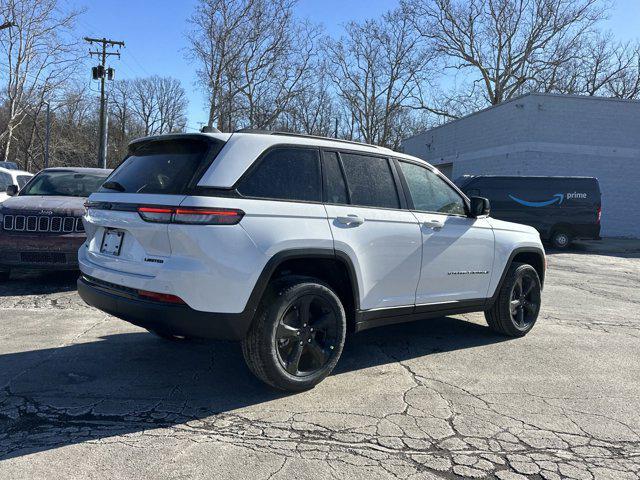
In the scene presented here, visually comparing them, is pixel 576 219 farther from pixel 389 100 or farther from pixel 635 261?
pixel 389 100

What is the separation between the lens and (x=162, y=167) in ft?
12.2

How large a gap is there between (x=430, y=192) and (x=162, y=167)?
2.44 m

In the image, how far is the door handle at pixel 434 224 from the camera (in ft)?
14.9

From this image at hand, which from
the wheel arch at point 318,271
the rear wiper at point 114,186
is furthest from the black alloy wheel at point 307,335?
the rear wiper at point 114,186

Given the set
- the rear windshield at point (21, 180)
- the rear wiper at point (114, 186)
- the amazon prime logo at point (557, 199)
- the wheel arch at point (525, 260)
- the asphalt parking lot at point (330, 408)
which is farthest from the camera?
the amazon prime logo at point (557, 199)

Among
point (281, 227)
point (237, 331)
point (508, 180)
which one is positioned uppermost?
point (508, 180)

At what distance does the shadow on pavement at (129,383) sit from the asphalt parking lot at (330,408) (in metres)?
0.01

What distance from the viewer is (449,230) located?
477 centimetres

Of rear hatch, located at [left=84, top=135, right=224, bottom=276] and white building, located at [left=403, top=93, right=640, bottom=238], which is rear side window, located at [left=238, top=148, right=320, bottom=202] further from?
white building, located at [left=403, top=93, right=640, bottom=238]

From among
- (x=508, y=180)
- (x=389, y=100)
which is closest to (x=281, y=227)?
(x=508, y=180)

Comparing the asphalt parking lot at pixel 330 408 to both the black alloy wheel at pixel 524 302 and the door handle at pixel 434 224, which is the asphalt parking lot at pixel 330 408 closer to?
the black alloy wheel at pixel 524 302

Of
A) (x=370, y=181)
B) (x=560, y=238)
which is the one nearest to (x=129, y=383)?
(x=370, y=181)

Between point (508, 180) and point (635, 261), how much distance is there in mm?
4317

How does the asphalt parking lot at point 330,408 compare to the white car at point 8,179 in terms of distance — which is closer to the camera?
the asphalt parking lot at point 330,408
